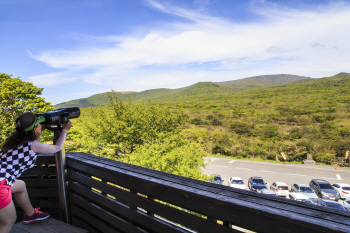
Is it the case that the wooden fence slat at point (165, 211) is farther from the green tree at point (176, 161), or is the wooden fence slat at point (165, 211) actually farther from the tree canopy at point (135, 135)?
the tree canopy at point (135, 135)

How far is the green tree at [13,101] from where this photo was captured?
1617cm

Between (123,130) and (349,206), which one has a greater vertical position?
(123,130)

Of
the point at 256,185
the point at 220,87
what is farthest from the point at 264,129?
the point at 220,87

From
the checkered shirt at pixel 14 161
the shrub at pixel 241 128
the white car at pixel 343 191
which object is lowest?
the white car at pixel 343 191

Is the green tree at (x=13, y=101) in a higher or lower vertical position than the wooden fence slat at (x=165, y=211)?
higher

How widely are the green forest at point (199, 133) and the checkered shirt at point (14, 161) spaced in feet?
35.4

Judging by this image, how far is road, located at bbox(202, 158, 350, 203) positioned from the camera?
23000 mm

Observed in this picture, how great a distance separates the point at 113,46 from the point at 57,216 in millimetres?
25867

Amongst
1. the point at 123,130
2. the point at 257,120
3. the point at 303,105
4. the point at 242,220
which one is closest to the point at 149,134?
the point at 123,130

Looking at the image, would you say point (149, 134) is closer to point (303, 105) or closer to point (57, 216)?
point (57, 216)

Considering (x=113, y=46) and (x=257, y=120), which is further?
(x=257, y=120)

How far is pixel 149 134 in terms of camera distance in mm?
18672

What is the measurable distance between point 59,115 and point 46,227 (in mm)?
1192

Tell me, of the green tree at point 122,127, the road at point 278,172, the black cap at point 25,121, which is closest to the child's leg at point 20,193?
the black cap at point 25,121
